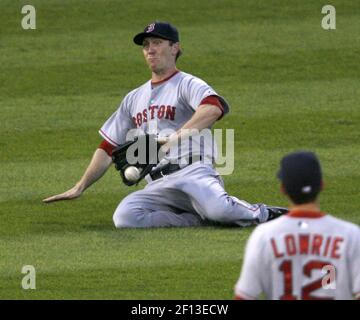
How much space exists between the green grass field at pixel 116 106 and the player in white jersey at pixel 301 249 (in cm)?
219

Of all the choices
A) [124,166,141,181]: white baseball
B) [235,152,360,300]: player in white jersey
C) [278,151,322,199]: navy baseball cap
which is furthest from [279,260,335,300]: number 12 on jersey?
[124,166,141,181]: white baseball

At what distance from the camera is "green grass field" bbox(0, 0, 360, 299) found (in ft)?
26.8

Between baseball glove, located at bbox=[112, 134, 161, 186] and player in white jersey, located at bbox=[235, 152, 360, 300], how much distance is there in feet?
13.7

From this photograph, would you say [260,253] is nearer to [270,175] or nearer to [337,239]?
[337,239]

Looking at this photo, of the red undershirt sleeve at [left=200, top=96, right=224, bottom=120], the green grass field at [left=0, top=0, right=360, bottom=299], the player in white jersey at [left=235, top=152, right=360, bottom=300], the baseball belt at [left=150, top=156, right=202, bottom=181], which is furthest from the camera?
the baseball belt at [left=150, top=156, right=202, bottom=181]

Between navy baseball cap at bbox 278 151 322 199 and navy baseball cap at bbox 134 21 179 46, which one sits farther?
navy baseball cap at bbox 134 21 179 46

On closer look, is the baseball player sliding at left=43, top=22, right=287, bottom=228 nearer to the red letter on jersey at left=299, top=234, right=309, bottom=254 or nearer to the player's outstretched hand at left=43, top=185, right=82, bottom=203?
the player's outstretched hand at left=43, top=185, right=82, bottom=203

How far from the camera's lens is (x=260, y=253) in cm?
520

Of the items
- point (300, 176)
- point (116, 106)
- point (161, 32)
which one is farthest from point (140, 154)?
point (300, 176)

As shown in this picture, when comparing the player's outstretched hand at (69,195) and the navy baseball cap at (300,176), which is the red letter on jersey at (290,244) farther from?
the player's outstretched hand at (69,195)

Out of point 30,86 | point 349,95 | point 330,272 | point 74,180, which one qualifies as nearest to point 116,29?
point 30,86

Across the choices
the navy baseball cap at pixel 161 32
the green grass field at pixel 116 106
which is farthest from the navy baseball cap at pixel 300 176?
the navy baseball cap at pixel 161 32

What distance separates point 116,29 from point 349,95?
303 centimetres
